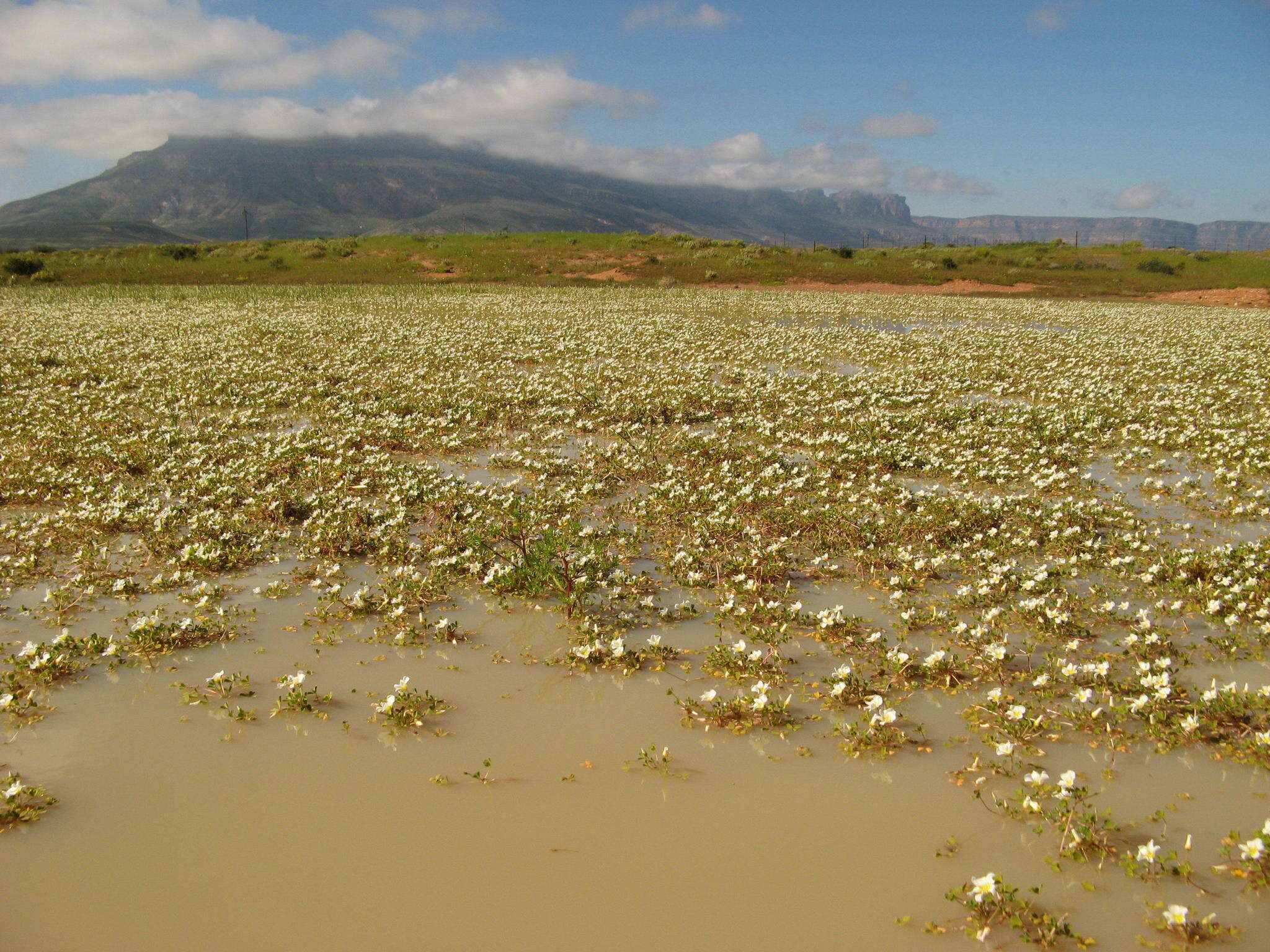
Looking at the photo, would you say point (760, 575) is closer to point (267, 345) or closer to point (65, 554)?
point (65, 554)

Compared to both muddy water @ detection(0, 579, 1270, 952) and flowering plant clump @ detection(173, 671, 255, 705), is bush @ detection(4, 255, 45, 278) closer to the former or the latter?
flowering plant clump @ detection(173, 671, 255, 705)

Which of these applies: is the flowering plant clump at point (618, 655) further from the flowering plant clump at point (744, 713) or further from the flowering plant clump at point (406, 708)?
the flowering plant clump at point (406, 708)

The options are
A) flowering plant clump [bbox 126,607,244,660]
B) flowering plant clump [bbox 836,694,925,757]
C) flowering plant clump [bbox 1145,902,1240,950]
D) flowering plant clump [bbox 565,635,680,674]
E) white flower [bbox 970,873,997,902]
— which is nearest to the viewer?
flowering plant clump [bbox 1145,902,1240,950]

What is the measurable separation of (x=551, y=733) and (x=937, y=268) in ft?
213

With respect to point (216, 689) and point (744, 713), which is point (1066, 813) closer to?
point (744, 713)

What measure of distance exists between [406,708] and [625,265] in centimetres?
5962

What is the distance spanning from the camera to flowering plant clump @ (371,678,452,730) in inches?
209

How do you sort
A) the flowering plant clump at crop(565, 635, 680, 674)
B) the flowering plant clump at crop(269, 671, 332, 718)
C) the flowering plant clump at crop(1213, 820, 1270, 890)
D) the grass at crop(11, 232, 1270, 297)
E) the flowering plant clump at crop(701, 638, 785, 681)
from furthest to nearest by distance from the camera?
the grass at crop(11, 232, 1270, 297)
the flowering plant clump at crop(565, 635, 680, 674)
the flowering plant clump at crop(701, 638, 785, 681)
the flowering plant clump at crop(269, 671, 332, 718)
the flowering plant clump at crop(1213, 820, 1270, 890)

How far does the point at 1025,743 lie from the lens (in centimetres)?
506

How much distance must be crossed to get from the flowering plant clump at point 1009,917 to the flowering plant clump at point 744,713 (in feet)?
5.46

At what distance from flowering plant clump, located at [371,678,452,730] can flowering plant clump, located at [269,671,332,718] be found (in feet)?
1.40

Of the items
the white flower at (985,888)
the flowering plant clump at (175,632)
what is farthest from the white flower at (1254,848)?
the flowering plant clump at (175,632)

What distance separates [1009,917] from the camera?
11.9ft

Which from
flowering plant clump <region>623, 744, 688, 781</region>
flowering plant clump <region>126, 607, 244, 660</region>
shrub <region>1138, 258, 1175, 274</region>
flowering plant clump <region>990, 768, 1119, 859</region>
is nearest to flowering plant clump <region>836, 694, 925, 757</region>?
flowering plant clump <region>990, 768, 1119, 859</region>
